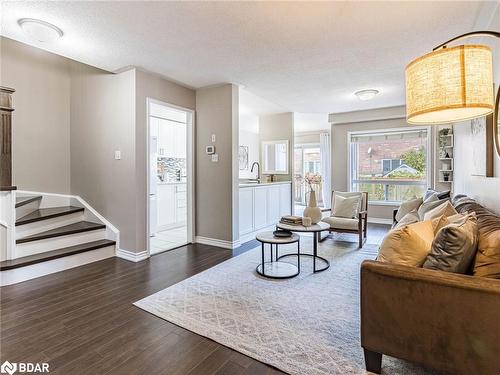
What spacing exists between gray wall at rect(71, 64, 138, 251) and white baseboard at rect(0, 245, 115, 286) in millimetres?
270

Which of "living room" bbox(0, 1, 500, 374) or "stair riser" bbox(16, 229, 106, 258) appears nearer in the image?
"living room" bbox(0, 1, 500, 374)

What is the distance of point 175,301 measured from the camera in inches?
93.6

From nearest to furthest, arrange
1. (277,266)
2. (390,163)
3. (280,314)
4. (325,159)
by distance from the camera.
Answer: (280,314)
(277,266)
(390,163)
(325,159)

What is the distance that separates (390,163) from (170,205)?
4.83 meters

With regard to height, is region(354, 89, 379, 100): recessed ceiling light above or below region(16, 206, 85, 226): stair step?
above

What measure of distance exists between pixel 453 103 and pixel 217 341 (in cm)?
191

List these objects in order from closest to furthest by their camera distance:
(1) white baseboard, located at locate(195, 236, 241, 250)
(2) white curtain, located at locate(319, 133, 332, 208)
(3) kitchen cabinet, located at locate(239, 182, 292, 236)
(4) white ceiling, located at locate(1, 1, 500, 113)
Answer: (4) white ceiling, located at locate(1, 1, 500, 113), (1) white baseboard, located at locate(195, 236, 241, 250), (3) kitchen cabinet, located at locate(239, 182, 292, 236), (2) white curtain, located at locate(319, 133, 332, 208)

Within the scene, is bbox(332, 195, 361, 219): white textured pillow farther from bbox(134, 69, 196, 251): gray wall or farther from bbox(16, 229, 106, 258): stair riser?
bbox(16, 229, 106, 258): stair riser

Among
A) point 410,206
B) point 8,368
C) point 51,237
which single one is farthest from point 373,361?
point 51,237

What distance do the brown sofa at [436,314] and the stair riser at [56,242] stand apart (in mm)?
3451

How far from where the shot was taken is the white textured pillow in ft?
14.1

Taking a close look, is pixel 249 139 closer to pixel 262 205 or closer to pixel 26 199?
pixel 262 205

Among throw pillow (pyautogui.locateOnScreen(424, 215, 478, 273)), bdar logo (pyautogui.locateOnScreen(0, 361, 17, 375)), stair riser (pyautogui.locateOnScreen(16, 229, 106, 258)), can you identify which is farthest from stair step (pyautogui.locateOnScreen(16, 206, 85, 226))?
throw pillow (pyautogui.locateOnScreen(424, 215, 478, 273))

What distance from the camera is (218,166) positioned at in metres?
4.17
